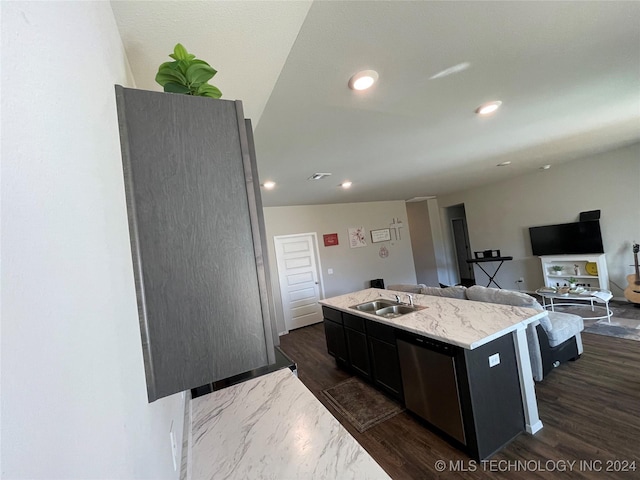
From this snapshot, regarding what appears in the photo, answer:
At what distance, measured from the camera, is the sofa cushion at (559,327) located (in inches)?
105

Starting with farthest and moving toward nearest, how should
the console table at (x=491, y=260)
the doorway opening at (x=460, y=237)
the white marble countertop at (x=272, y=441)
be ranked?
the doorway opening at (x=460, y=237), the console table at (x=491, y=260), the white marble countertop at (x=272, y=441)

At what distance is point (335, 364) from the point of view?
12.0 feet

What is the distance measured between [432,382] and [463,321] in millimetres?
532

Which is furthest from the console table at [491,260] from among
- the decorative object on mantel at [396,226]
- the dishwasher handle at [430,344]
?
the dishwasher handle at [430,344]

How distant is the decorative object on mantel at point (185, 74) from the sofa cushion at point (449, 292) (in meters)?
3.20

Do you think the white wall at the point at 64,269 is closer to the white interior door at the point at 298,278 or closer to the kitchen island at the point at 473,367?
the kitchen island at the point at 473,367

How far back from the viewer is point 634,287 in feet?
13.9

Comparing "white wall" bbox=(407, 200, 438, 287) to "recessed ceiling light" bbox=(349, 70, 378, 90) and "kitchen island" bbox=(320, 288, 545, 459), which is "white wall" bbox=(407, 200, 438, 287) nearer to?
"kitchen island" bbox=(320, 288, 545, 459)

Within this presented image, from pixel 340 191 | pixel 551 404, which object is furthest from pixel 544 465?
pixel 340 191

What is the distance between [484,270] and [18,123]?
7.84 metres

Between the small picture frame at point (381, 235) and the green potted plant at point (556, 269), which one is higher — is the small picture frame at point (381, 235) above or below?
above

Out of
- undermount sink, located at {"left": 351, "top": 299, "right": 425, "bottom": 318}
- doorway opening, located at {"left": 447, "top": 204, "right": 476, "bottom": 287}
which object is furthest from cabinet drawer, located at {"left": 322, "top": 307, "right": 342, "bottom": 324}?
doorway opening, located at {"left": 447, "top": 204, "right": 476, "bottom": 287}

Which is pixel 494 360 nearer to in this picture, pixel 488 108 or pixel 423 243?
pixel 488 108

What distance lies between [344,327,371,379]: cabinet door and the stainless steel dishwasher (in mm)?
573
